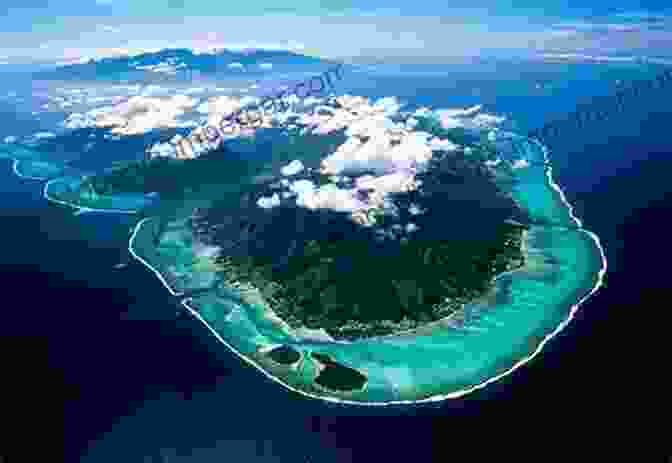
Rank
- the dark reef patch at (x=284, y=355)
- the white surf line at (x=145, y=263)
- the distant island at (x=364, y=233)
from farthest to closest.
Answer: the white surf line at (x=145, y=263) < the distant island at (x=364, y=233) < the dark reef patch at (x=284, y=355)

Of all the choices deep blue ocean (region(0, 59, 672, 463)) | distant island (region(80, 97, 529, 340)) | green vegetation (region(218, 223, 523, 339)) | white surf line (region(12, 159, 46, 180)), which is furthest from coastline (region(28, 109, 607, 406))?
white surf line (region(12, 159, 46, 180))

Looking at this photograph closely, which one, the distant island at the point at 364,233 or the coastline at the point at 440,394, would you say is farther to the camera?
the distant island at the point at 364,233

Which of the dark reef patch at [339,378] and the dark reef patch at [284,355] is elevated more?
the dark reef patch at [339,378]

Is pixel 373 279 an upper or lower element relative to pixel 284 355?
upper

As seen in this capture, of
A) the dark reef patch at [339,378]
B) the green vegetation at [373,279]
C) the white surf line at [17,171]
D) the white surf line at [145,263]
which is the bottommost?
the white surf line at [17,171]

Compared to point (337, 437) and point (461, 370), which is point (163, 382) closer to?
point (337, 437)

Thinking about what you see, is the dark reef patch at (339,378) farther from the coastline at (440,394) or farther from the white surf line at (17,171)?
the white surf line at (17,171)

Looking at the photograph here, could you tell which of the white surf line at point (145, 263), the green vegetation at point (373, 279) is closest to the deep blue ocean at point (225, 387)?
the white surf line at point (145, 263)

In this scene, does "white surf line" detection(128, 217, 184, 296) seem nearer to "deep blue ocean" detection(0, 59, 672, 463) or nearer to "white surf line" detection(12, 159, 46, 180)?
"deep blue ocean" detection(0, 59, 672, 463)

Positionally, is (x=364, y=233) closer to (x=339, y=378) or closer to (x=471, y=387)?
(x=339, y=378)

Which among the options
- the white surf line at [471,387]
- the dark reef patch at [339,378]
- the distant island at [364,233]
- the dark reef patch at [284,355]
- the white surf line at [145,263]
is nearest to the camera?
the white surf line at [471,387]

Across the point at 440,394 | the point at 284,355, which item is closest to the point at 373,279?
the point at 284,355
